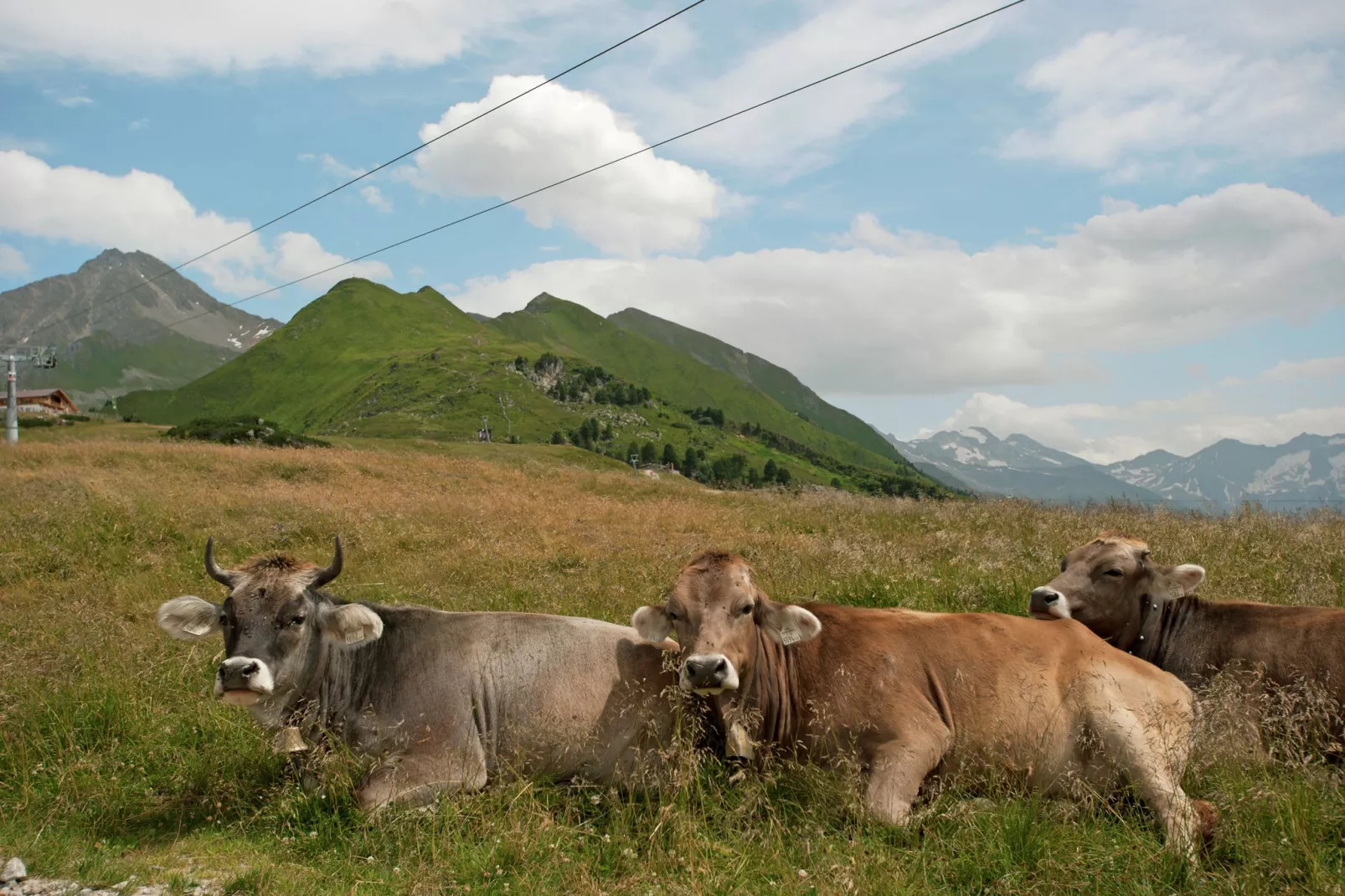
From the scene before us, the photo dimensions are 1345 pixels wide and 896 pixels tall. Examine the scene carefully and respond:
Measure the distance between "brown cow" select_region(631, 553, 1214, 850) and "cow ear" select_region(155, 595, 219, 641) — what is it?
319cm

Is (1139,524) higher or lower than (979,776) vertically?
higher

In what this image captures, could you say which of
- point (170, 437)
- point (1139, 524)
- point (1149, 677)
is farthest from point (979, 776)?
point (170, 437)

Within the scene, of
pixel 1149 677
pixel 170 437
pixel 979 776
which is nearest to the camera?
pixel 979 776

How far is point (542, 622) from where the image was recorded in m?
7.77

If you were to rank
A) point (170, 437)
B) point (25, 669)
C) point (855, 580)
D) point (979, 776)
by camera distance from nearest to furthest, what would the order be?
1. point (979, 776)
2. point (25, 669)
3. point (855, 580)
4. point (170, 437)

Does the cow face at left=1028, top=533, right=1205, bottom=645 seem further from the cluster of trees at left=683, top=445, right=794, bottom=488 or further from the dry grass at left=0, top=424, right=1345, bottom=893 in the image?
the cluster of trees at left=683, top=445, right=794, bottom=488

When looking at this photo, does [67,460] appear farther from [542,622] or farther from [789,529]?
[542,622]

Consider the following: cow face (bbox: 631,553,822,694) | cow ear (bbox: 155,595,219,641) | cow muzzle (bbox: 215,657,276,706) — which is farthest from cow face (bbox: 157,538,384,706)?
cow face (bbox: 631,553,822,694)

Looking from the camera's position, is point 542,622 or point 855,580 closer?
point 542,622

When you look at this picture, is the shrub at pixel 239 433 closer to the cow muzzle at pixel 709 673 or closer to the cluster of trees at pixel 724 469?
the cow muzzle at pixel 709 673

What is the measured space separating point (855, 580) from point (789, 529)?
7657mm

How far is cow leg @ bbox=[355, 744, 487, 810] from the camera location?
21.1 feet

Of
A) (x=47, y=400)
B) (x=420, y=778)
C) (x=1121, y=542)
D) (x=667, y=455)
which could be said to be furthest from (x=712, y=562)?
(x=667, y=455)

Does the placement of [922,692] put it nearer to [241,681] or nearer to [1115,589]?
[1115,589]
